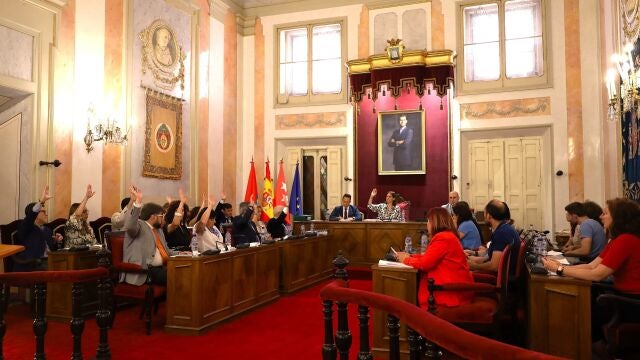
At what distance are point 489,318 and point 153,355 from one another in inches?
113

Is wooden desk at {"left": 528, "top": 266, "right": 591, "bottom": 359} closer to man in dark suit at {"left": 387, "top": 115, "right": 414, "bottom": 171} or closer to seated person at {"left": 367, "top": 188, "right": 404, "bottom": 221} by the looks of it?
seated person at {"left": 367, "top": 188, "right": 404, "bottom": 221}

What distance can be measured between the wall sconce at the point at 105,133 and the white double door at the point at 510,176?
714cm

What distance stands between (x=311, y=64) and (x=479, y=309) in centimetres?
929

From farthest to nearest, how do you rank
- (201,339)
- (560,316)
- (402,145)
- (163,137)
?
(402,145) < (163,137) < (201,339) < (560,316)

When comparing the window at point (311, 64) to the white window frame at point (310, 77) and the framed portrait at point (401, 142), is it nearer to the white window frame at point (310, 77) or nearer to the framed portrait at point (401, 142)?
the white window frame at point (310, 77)

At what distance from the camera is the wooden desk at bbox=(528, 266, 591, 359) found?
12.4 ft

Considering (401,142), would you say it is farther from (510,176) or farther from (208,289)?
(208,289)

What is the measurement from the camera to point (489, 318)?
4008 millimetres

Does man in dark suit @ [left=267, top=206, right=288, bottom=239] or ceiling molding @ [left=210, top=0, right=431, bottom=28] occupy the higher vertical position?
ceiling molding @ [left=210, top=0, right=431, bottom=28]

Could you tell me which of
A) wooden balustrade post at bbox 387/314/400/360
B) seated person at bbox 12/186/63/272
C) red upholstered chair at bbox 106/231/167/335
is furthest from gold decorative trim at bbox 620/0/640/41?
seated person at bbox 12/186/63/272

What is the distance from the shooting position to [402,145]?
11586 millimetres

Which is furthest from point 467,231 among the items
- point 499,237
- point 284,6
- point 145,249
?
point 284,6

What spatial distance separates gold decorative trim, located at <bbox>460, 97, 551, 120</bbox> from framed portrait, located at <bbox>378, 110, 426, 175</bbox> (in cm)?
103

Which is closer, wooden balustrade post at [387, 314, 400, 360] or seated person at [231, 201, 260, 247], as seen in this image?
wooden balustrade post at [387, 314, 400, 360]
